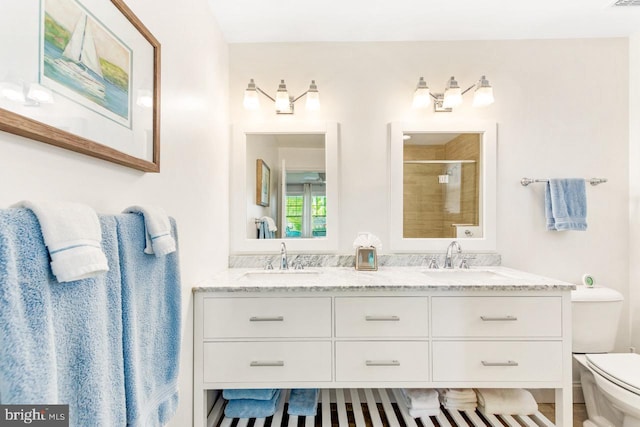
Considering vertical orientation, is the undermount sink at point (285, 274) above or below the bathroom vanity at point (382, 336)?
above

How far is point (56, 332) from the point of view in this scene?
57 centimetres

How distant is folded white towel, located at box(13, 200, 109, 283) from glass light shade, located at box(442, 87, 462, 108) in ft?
6.52

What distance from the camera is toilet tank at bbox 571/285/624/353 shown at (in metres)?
1.77

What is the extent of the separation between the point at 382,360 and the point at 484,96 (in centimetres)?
167

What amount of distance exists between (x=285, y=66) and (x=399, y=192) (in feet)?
3.72

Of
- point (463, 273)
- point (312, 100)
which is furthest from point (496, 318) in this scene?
point (312, 100)

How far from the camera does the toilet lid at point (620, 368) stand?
139 cm

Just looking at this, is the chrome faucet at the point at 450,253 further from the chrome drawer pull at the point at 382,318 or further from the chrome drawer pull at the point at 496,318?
the chrome drawer pull at the point at 382,318

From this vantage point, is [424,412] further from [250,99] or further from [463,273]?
[250,99]

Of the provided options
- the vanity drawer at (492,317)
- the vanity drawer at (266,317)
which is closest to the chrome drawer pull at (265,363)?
the vanity drawer at (266,317)

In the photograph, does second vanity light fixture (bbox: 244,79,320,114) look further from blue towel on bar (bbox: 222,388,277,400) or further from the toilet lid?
the toilet lid

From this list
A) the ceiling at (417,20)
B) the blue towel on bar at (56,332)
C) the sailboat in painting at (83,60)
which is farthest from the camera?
the ceiling at (417,20)

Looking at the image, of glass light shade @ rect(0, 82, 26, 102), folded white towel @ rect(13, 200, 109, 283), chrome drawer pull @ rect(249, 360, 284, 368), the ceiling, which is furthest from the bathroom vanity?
the ceiling

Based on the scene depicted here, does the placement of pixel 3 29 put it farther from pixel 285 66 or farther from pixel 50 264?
pixel 285 66
